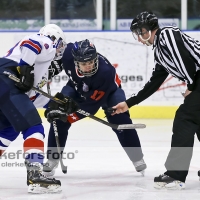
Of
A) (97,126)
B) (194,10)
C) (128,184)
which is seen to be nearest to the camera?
(128,184)

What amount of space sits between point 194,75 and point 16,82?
939 mm

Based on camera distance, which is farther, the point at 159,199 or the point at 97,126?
the point at 97,126

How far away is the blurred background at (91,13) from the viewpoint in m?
7.67

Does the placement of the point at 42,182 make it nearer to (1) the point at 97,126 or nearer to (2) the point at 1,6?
(1) the point at 97,126

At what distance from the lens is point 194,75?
3.25m

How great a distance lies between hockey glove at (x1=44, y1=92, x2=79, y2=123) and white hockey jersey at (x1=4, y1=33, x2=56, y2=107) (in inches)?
5.3

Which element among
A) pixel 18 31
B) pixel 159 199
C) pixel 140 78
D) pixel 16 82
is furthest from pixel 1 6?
pixel 159 199

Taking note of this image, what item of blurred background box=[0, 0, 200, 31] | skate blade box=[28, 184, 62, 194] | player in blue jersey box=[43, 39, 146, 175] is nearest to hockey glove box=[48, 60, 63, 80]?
player in blue jersey box=[43, 39, 146, 175]

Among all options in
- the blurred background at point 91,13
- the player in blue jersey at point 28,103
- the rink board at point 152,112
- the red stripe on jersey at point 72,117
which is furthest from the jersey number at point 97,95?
the blurred background at point 91,13

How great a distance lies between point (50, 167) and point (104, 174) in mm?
337

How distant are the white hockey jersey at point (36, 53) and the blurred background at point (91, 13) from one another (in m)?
4.31

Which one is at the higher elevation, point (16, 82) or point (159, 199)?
point (16, 82)

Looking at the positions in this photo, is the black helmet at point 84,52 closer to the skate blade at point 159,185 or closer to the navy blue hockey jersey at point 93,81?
the navy blue hockey jersey at point 93,81

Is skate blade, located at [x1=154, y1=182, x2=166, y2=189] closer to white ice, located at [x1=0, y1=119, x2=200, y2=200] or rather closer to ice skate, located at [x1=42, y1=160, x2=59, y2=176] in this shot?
white ice, located at [x1=0, y1=119, x2=200, y2=200]
